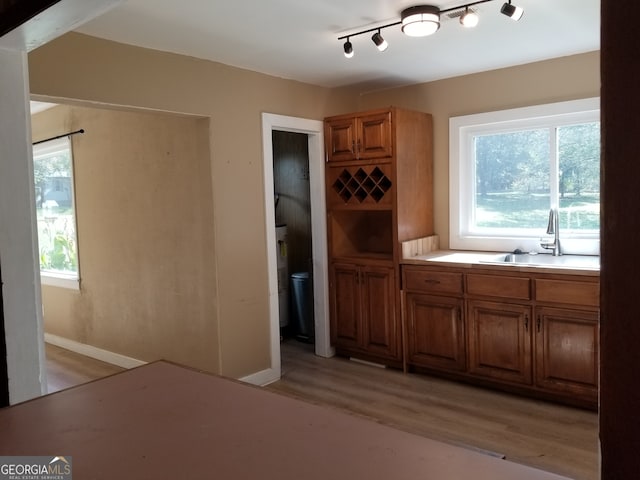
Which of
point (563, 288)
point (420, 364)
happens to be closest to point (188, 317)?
point (420, 364)

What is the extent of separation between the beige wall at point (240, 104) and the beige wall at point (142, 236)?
0.35ft

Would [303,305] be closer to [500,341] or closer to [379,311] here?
A: [379,311]

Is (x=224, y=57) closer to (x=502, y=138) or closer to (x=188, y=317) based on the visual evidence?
(x=188, y=317)

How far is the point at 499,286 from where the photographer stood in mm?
3471

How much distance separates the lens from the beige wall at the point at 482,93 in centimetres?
362

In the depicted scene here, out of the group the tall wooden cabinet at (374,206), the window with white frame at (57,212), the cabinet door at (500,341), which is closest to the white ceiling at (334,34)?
the tall wooden cabinet at (374,206)

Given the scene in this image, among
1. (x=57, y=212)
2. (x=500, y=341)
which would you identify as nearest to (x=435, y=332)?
(x=500, y=341)

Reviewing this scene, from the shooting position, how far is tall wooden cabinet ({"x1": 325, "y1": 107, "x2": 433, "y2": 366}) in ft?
13.1

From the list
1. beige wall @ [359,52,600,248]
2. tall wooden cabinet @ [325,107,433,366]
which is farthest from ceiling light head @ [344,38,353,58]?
beige wall @ [359,52,600,248]

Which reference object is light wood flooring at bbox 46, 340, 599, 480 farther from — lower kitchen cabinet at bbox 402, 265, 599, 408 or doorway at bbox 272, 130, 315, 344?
doorway at bbox 272, 130, 315, 344

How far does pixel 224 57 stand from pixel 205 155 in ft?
2.16

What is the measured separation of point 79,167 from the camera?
4711 mm

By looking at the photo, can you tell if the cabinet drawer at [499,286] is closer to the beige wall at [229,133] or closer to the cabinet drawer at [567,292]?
the cabinet drawer at [567,292]

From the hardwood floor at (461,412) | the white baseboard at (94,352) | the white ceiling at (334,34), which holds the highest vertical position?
the white ceiling at (334,34)
